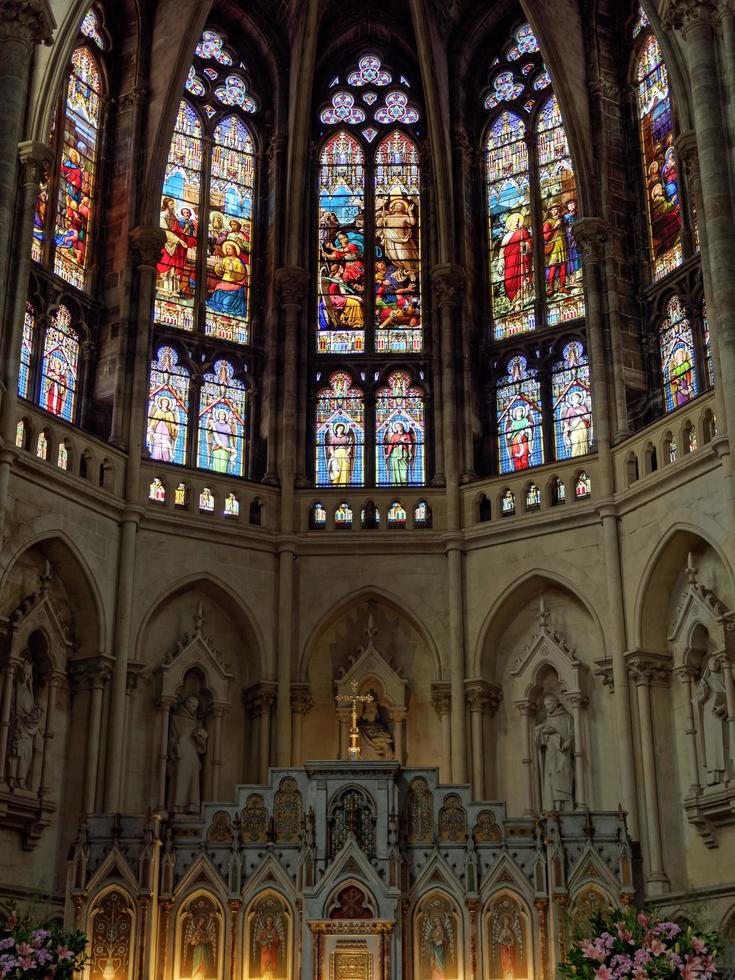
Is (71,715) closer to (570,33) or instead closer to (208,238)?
(208,238)

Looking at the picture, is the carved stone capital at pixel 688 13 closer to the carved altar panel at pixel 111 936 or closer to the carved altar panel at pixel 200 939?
the carved altar panel at pixel 200 939

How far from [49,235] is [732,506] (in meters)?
11.7

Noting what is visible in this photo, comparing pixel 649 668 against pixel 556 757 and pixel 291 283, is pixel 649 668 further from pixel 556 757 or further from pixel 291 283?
pixel 291 283

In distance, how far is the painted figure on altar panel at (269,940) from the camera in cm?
1678

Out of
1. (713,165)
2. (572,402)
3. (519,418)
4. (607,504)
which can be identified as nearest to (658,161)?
(572,402)

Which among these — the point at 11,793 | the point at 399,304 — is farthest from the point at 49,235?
the point at 11,793

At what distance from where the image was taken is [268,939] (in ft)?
55.5

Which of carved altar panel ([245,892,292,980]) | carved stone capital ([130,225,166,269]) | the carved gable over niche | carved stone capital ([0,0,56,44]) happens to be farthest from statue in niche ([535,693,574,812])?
carved stone capital ([0,0,56,44])

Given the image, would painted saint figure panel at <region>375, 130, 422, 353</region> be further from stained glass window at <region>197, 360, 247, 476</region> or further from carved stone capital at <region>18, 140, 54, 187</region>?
carved stone capital at <region>18, 140, 54, 187</region>

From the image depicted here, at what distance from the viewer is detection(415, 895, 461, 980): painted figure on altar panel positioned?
54.6ft

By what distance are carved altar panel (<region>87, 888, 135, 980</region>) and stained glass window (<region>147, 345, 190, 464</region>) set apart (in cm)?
858

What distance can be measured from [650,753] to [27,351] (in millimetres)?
11027

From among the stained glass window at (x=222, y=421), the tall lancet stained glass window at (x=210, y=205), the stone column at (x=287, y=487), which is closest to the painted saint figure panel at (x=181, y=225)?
the tall lancet stained glass window at (x=210, y=205)

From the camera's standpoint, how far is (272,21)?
1073 inches
